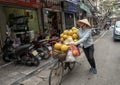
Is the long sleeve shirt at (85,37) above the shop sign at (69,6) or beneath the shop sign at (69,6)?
beneath

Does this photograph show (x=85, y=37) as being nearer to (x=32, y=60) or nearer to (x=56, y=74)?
(x=56, y=74)

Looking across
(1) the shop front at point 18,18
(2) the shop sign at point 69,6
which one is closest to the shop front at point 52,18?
(2) the shop sign at point 69,6

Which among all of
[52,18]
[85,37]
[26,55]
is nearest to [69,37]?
[85,37]

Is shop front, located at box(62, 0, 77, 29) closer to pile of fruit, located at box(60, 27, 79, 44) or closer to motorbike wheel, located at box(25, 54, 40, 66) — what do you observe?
motorbike wheel, located at box(25, 54, 40, 66)

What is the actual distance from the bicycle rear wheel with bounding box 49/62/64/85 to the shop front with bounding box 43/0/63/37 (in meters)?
7.45

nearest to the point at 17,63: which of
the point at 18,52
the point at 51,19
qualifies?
the point at 18,52

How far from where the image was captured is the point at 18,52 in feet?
25.0

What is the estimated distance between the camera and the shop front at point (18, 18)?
10080 millimetres

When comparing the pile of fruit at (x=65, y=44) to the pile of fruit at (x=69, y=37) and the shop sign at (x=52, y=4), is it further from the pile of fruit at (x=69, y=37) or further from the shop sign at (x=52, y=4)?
the shop sign at (x=52, y=4)

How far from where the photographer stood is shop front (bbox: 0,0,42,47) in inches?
397

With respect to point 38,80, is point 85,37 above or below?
above

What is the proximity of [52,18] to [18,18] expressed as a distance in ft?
18.0

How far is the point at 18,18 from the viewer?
443 inches

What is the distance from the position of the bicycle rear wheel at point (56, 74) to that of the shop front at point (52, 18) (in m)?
7.45
